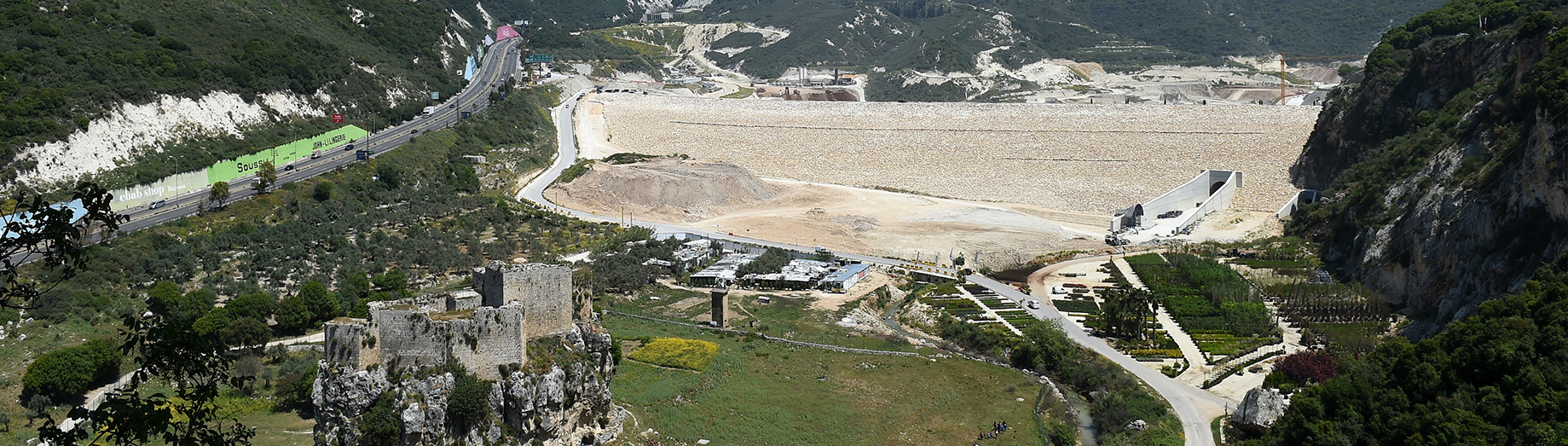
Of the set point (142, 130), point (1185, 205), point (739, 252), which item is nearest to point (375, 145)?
point (142, 130)

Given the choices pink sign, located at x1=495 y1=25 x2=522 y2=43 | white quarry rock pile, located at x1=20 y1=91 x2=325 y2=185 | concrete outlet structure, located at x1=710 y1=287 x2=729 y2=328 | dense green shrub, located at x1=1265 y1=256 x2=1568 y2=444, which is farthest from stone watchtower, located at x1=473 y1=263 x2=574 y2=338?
pink sign, located at x1=495 y1=25 x2=522 y2=43

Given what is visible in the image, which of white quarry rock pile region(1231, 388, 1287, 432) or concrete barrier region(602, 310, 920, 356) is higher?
concrete barrier region(602, 310, 920, 356)

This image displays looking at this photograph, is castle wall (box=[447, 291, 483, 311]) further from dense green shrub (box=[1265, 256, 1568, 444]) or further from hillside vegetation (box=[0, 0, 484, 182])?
hillside vegetation (box=[0, 0, 484, 182])

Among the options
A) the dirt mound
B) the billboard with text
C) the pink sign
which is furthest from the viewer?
the pink sign

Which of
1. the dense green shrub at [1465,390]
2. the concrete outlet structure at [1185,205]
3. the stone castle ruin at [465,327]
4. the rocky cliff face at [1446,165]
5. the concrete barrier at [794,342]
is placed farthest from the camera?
the concrete outlet structure at [1185,205]

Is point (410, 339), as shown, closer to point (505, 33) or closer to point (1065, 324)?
point (1065, 324)

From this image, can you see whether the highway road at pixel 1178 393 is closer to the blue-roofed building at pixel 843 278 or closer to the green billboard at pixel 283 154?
the blue-roofed building at pixel 843 278

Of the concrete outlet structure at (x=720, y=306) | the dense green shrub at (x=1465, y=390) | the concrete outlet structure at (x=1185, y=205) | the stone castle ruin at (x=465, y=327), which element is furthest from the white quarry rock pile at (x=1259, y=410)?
the concrete outlet structure at (x=1185, y=205)
